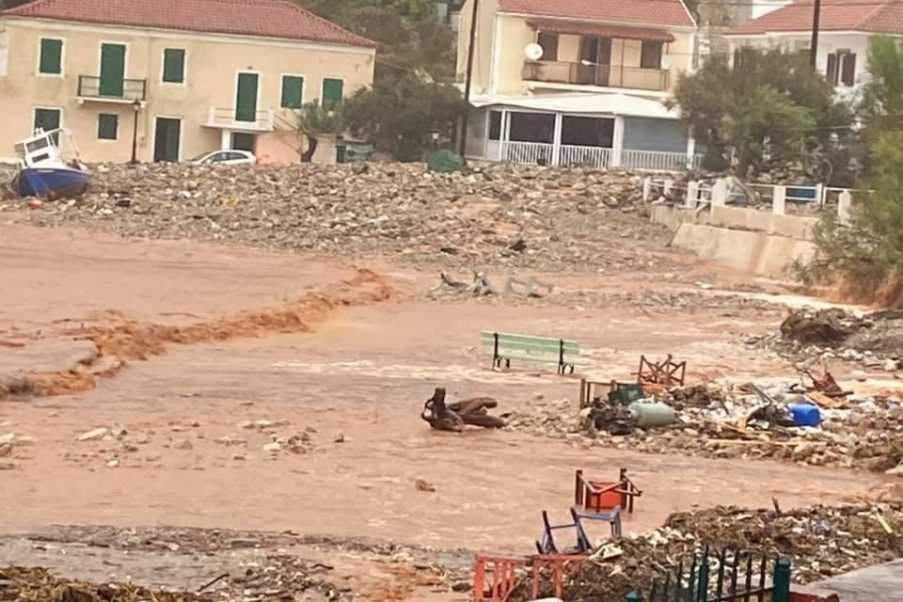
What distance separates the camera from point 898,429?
73.0ft

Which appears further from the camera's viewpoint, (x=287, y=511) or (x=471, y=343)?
(x=471, y=343)

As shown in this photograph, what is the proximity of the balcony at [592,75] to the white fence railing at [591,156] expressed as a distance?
417 cm

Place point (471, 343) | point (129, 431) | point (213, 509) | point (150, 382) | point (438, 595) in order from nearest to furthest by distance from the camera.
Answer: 1. point (438, 595)
2. point (213, 509)
3. point (129, 431)
4. point (150, 382)
5. point (471, 343)

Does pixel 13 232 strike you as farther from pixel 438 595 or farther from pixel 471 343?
pixel 438 595

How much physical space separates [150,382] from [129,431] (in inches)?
178

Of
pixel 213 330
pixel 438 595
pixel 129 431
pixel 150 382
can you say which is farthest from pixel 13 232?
pixel 438 595

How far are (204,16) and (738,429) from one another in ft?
162

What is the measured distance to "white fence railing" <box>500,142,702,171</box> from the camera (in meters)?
66.6

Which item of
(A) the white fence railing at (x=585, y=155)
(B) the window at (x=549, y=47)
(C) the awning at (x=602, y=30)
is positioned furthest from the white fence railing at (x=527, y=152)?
(C) the awning at (x=602, y=30)

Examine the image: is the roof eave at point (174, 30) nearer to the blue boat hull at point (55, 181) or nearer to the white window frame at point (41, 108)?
the white window frame at point (41, 108)

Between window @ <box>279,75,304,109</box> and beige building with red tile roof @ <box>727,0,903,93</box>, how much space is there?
14233mm

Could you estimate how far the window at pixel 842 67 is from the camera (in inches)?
2643

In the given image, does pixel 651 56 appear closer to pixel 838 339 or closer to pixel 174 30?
pixel 174 30

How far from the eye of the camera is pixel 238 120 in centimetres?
6781
